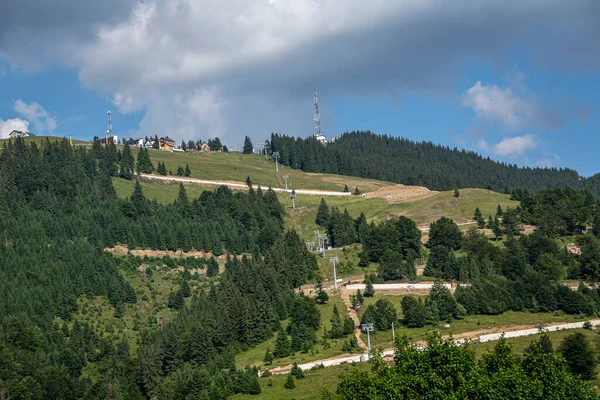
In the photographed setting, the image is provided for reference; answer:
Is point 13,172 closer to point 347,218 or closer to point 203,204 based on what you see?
point 203,204

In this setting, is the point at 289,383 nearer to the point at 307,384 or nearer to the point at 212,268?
the point at 307,384

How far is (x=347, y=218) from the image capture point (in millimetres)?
165125

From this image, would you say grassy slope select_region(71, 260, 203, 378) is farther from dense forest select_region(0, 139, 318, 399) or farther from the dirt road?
the dirt road

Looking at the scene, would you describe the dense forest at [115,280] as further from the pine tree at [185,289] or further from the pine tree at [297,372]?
the pine tree at [297,372]

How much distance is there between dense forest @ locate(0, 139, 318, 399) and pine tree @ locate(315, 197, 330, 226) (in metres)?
10.3

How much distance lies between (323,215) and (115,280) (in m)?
62.5

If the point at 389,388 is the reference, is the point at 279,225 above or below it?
above

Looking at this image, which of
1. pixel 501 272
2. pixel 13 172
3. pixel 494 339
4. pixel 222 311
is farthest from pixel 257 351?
pixel 13 172

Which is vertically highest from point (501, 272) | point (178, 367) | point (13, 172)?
point (13, 172)

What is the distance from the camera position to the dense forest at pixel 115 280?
101 metres

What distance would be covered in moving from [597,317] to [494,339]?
72.3ft

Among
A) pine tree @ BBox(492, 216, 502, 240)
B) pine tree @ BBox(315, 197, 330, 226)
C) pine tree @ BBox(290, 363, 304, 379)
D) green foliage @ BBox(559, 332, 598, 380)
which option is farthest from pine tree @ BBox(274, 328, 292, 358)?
pine tree @ BBox(315, 197, 330, 226)

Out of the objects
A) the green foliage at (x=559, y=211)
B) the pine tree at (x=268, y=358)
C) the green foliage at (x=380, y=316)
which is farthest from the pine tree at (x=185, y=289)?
the green foliage at (x=559, y=211)

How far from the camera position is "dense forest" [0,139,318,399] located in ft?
332
